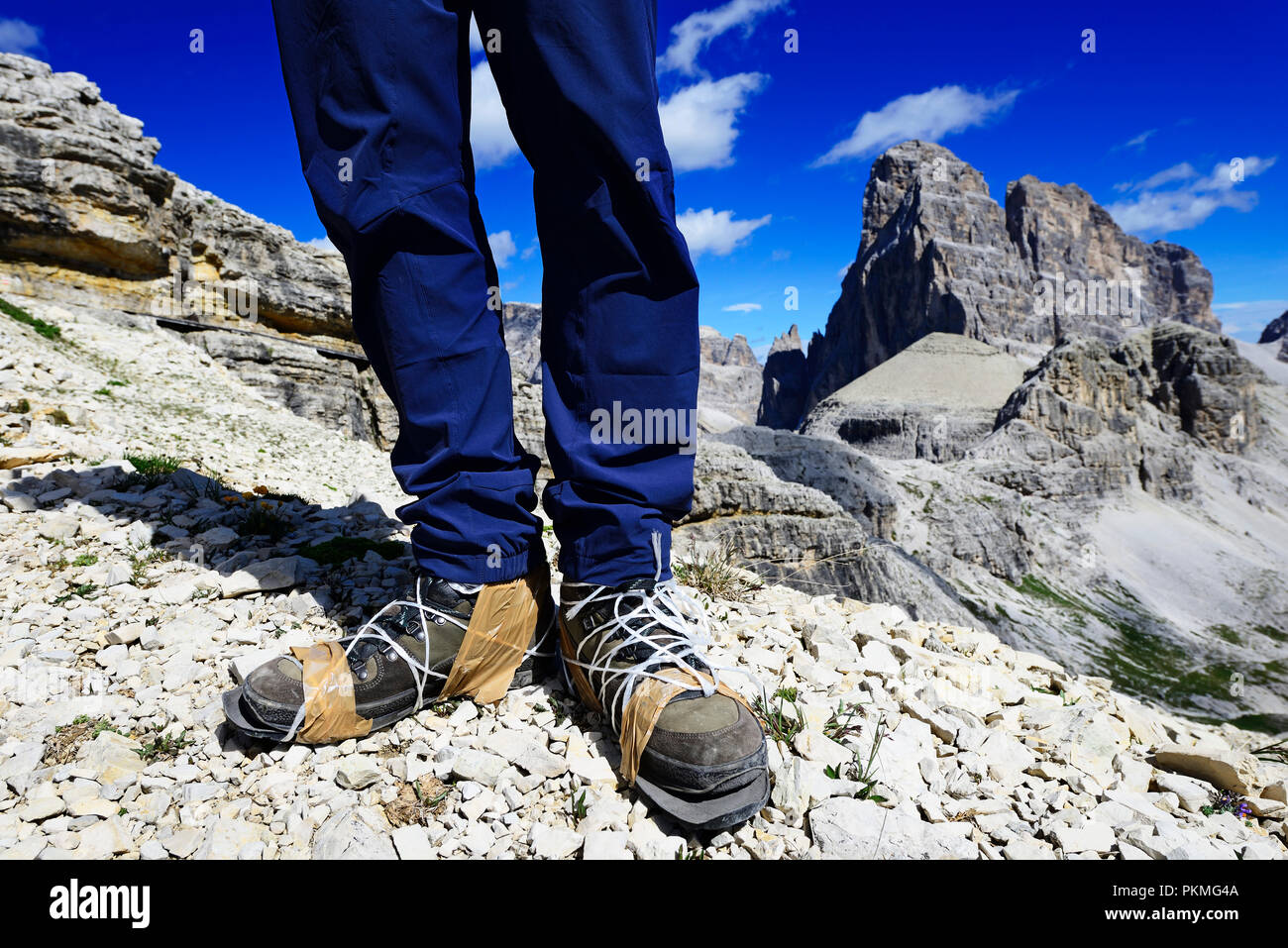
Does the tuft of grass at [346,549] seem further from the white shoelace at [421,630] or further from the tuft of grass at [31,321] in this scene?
the tuft of grass at [31,321]

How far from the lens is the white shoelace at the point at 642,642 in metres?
1.83

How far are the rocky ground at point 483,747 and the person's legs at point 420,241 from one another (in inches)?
26.6

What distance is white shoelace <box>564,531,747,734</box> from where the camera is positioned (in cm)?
183

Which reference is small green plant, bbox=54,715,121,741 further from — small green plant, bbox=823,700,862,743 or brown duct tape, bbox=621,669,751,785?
small green plant, bbox=823,700,862,743

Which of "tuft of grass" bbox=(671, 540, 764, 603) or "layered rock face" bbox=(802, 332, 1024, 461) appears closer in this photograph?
"tuft of grass" bbox=(671, 540, 764, 603)

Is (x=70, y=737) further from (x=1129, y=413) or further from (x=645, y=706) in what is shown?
(x=1129, y=413)

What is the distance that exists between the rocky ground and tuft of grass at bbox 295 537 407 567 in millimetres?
23

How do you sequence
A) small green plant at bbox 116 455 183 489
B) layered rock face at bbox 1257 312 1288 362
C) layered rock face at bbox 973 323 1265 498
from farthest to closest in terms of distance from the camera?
layered rock face at bbox 1257 312 1288 362 < layered rock face at bbox 973 323 1265 498 < small green plant at bbox 116 455 183 489

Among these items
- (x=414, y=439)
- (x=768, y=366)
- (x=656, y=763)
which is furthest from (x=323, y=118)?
(x=768, y=366)

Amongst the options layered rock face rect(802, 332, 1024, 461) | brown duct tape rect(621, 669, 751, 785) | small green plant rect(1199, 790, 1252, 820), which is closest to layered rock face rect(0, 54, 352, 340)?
brown duct tape rect(621, 669, 751, 785)

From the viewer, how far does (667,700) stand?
171 cm

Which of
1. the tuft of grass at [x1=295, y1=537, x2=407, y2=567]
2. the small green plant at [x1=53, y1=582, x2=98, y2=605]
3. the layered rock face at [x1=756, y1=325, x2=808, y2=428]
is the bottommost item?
the small green plant at [x1=53, y1=582, x2=98, y2=605]

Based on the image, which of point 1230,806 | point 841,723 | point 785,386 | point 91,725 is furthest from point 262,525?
point 785,386

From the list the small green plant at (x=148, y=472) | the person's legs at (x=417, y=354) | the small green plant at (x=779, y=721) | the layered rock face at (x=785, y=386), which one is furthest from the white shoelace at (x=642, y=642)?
the layered rock face at (x=785, y=386)
